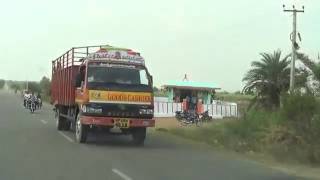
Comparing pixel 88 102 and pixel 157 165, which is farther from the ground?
pixel 88 102

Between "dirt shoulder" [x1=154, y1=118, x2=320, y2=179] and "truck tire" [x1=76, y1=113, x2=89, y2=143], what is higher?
"truck tire" [x1=76, y1=113, x2=89, y2=143]

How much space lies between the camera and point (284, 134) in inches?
749

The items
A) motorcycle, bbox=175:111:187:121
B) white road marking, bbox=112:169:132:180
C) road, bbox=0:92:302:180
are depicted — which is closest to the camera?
white road marking, bbox=112:169:132:180

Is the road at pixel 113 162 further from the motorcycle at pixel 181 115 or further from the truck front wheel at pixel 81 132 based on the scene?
the motorcycle at pixel 181 115

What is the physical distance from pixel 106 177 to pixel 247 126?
36.0ft

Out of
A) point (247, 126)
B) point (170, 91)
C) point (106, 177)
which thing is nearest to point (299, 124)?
point (247, 126)

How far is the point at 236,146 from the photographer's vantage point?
21094 millimetres

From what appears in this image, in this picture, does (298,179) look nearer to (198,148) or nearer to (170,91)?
(198,148)

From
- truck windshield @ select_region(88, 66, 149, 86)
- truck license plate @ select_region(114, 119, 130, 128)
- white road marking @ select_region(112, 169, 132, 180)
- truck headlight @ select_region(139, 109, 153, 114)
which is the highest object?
truck windshield @ select_region(88, 66, 149, 86)

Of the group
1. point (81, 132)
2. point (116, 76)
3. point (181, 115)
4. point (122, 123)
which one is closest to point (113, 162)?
point (122, 123)

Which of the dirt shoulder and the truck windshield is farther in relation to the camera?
the truck windshield

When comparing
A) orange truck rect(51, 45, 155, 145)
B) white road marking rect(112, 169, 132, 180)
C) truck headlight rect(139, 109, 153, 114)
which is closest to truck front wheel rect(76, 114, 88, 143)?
orange truck rect(51, 45, 155, 145)

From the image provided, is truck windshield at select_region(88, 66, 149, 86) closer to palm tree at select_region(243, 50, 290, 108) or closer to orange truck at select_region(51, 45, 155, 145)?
orange truck at select_region(51, 45, 155, 145)

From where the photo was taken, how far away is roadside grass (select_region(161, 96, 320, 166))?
57.6 ft
